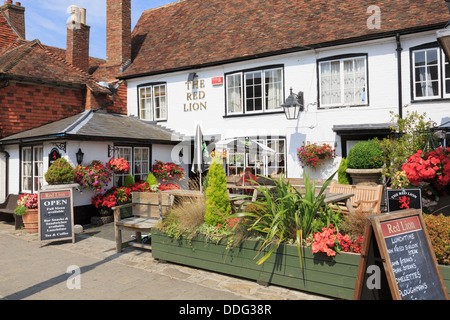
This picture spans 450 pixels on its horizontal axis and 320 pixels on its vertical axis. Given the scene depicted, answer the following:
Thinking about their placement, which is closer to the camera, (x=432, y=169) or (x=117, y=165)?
(x=432, y=169)

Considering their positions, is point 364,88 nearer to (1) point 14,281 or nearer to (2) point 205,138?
(2) point 205,138

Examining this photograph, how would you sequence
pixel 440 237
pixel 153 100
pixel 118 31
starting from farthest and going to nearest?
pixel 118 31, pixel 153 100, pixel 440 237

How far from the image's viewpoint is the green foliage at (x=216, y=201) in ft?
19.7

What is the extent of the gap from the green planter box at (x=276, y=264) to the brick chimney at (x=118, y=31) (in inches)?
475

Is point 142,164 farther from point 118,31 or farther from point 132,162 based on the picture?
point 118,31

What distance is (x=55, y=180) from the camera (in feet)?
31.5

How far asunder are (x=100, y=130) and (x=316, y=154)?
703 centimetres

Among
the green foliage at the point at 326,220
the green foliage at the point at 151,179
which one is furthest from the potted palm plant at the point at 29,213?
the green foliage at the point at 326,220

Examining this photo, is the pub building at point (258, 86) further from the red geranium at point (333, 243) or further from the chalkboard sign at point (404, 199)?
the red geranium at point (333, 243)

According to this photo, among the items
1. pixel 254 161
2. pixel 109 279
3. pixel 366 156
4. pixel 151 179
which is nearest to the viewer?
pixel 109 279

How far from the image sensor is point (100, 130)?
11.4 meters

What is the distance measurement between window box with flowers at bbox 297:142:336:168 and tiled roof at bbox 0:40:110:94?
27.7 feet

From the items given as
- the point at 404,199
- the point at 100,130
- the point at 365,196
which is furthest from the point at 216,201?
the point at 100,130

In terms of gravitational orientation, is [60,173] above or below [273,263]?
above
